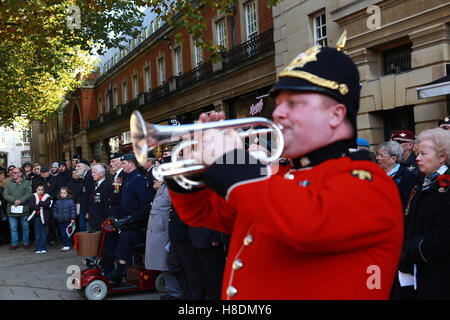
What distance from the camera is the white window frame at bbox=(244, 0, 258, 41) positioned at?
1838 cm

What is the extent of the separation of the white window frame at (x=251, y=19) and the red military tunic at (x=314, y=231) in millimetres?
17152

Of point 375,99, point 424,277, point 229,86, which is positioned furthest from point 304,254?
point 229,86

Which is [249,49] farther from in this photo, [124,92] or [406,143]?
[124,92]

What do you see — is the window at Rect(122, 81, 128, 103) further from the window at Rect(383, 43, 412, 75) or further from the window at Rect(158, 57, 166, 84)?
the window at Rect(383, 43, 412, 75)

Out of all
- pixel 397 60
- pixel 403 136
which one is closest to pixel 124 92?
pixel 397 60

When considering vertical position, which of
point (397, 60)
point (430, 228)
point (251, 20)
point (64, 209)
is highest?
point (251, 20)

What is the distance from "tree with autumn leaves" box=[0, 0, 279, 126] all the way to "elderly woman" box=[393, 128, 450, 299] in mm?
6317

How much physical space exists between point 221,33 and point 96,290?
53.3 feet

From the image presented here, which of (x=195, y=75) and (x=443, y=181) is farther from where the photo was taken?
(x=195, y=75)

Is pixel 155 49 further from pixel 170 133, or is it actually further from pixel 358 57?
pixel 170 133

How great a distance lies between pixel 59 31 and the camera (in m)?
15.5

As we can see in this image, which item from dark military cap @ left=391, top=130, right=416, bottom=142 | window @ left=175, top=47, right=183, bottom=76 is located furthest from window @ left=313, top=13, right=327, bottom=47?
window @ left=175, top=47, right=183, bottom=76

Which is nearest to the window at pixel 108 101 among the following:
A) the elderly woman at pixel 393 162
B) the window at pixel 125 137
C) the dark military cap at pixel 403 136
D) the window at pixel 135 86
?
the window at pixel 125 137

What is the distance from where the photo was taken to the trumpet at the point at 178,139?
167 centimetres
